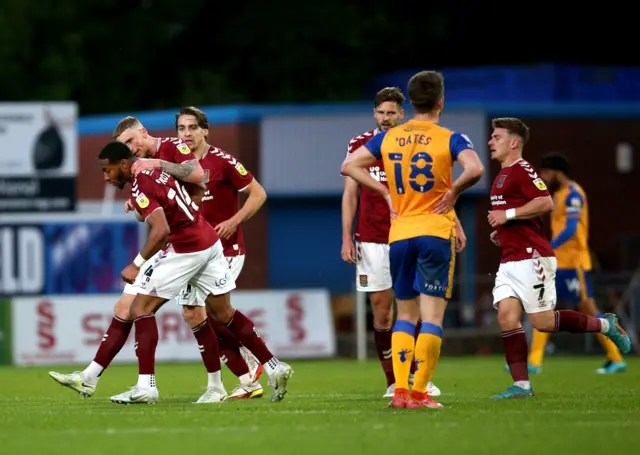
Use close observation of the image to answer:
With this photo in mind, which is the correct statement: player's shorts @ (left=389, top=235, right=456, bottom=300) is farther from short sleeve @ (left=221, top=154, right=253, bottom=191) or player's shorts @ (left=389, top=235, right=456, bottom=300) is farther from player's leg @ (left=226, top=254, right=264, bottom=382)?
short sleeve @ (left=221, top=154, right=253, bottom=191)

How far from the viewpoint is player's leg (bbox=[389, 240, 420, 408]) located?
1110 cm

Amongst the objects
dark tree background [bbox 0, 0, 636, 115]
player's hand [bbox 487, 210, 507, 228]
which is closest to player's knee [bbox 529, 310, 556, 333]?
player's hand [bbox 487, 210, 507, 228]

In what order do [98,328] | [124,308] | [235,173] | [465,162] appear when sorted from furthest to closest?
[98,328] → [235,173] → [124,308] → [465,162]

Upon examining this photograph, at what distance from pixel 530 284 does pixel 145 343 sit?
121 inches

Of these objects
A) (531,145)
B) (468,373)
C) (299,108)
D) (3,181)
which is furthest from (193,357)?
(531,145)

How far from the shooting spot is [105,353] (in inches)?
482

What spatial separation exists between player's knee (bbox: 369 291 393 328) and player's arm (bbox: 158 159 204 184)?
2.06 m

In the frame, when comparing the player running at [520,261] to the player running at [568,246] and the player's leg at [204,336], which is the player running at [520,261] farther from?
the player running at [568,246]

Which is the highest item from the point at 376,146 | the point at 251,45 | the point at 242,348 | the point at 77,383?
the point at 251,45

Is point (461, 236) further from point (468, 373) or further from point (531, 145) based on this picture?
point (531, 145)

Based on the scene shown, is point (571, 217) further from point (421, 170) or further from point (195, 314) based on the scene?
point (421, 170)

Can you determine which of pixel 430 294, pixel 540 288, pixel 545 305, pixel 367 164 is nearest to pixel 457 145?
pixel 367 164

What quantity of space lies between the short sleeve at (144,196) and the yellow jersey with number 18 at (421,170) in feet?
5.67

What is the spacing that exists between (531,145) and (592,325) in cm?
1814
